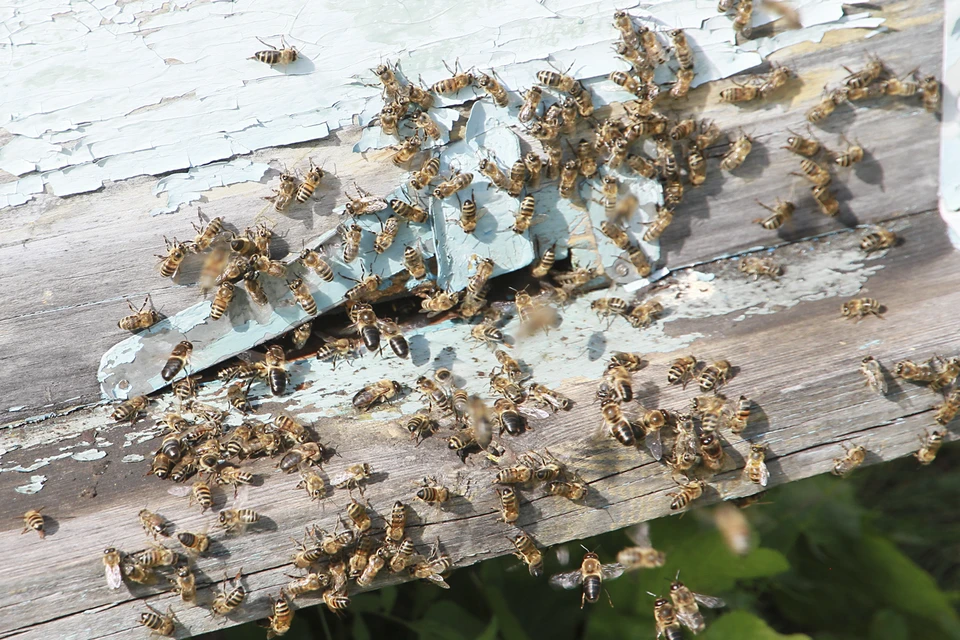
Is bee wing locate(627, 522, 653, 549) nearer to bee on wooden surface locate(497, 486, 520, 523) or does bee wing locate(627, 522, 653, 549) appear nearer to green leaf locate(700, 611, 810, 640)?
green leaf locate(700, 611, 810, 640)

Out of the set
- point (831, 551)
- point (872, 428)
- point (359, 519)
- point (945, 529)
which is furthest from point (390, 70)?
point (945, 529)

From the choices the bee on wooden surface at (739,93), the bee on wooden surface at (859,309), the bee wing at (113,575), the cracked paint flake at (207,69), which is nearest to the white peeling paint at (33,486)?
the bee wing at (113,575)

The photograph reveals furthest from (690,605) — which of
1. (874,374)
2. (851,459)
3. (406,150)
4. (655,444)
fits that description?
(406,150)

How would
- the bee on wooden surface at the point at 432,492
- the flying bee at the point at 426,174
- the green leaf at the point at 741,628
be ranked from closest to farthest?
1. the bee on wooden surface at the point at 432,492
2. the flying bee at the point at 426,174
3. the green leaf at the point at 741,628

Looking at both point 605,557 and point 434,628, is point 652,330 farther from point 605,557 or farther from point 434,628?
point 434,628

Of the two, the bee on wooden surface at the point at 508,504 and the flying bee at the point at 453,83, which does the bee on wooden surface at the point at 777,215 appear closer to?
the flying bee at the point at 453,83
